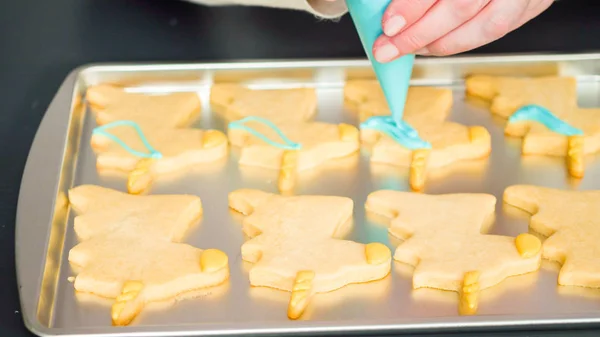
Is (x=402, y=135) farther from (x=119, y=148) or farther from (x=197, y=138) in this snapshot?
(x=119, y=148)

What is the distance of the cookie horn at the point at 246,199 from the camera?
105cm

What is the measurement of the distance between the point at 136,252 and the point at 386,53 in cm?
37

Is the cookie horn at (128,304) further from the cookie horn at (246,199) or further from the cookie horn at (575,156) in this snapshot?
the cookie horn at (575,156)

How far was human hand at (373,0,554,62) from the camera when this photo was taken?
94cm

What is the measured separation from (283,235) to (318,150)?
18 centimetres

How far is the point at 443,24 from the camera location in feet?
3.22

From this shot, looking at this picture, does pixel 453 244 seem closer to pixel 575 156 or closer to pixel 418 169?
pixel 418 169

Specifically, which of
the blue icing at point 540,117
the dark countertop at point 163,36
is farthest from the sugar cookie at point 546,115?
the dark countertop at point 163,36

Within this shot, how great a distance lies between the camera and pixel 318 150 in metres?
1.13

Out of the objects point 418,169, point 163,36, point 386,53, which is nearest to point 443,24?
point 386,53

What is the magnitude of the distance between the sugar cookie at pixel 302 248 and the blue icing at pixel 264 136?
0.10 metres

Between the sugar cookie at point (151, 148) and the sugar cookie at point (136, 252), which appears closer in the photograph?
the sugar cookie at point (136, 252)

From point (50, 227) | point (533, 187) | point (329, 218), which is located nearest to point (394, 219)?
point (329, 218)

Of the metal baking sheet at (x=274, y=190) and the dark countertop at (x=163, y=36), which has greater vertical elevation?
the dark countertop at (x=163, y=36)
